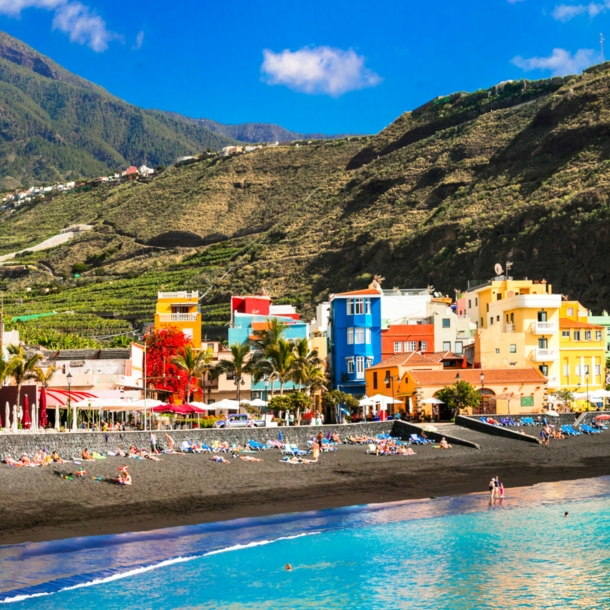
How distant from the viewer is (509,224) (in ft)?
336

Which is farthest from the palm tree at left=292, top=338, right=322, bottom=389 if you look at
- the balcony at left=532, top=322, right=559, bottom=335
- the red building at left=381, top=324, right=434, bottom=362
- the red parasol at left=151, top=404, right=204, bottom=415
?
the balcony at left=532, top=322, right=559, bottom=335

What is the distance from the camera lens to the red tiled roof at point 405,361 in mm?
55253

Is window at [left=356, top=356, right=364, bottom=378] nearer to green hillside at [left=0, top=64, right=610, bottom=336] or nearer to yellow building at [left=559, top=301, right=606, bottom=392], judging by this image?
yellow building at [left=559, top=301, right=606, bottom=392]

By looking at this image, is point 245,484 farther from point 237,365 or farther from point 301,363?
point 237,365

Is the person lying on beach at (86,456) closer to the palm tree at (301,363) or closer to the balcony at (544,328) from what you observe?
the palm tree at (301,363)

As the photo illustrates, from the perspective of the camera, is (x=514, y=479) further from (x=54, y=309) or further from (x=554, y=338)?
(x=54, y=309)

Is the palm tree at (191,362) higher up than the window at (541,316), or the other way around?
the window at (541,316)

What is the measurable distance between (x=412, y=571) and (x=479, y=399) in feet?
95.8

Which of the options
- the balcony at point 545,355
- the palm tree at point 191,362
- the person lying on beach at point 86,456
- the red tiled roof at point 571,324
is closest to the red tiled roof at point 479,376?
the balcony at point 545,355

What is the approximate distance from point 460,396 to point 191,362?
1443 cm

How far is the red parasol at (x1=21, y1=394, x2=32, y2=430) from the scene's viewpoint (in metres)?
41.5

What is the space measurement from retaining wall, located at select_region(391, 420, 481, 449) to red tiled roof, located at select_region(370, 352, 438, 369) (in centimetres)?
823

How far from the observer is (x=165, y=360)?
58.0m

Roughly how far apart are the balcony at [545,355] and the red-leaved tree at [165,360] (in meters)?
20.2
